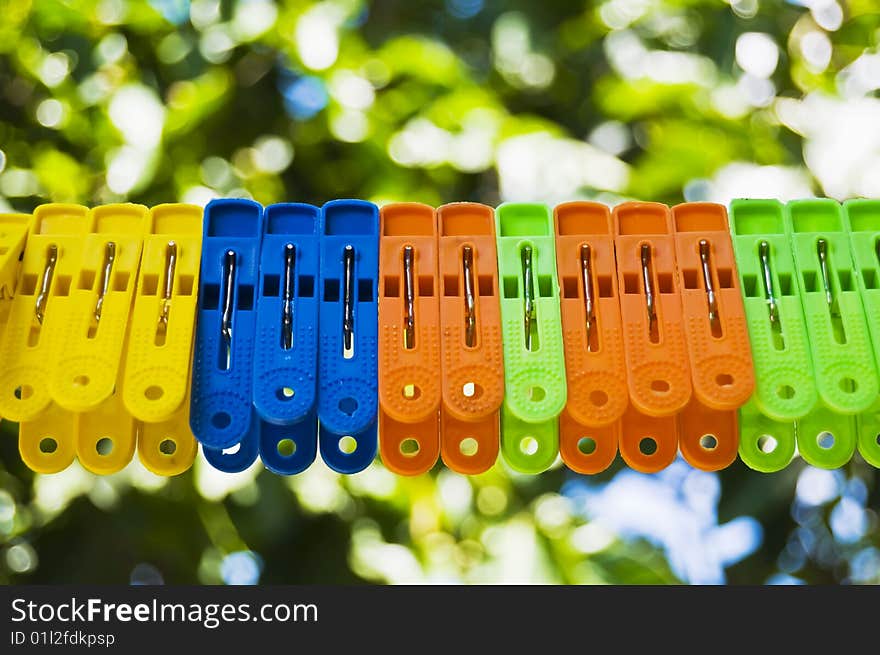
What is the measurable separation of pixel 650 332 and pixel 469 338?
0.57ft

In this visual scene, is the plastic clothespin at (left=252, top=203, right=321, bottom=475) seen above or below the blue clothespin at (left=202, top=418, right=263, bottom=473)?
above

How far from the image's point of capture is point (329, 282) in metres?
0.97

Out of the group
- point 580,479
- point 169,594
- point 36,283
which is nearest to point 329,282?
point 36,283

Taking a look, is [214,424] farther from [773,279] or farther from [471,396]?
[773,279]

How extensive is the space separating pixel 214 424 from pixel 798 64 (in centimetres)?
150

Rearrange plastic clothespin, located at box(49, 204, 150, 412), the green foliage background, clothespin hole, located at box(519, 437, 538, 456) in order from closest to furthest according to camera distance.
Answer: plastic clothespin, located at box(49, 204, 150, 412) < clothespin hole, located at box(519, 437, 538, 456) < the green foliage background

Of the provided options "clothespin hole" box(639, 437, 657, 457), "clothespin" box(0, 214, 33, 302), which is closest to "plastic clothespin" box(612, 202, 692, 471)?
"clothespin hole" box(639, 437, 657, 457)

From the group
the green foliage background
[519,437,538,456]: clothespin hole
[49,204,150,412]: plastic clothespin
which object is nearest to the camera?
[49,204,150,412]: plastic clothespin

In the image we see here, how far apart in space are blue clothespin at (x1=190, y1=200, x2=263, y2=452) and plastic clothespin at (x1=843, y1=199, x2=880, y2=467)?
1.92 feet

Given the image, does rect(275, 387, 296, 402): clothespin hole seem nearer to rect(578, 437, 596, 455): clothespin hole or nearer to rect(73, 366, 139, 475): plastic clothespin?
rect(73, 366, 139, 475): plastic clothespin

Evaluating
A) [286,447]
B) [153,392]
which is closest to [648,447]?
[286,447]

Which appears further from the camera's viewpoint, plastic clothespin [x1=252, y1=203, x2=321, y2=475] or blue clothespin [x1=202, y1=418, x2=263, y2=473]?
blue clothespin [x1=202, y1=418, x2=263, y2=473]

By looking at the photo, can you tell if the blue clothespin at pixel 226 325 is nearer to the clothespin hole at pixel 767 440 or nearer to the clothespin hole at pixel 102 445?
the clothespin hole at pixel 102 445

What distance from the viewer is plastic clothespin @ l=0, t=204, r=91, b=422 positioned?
0.89 metres
